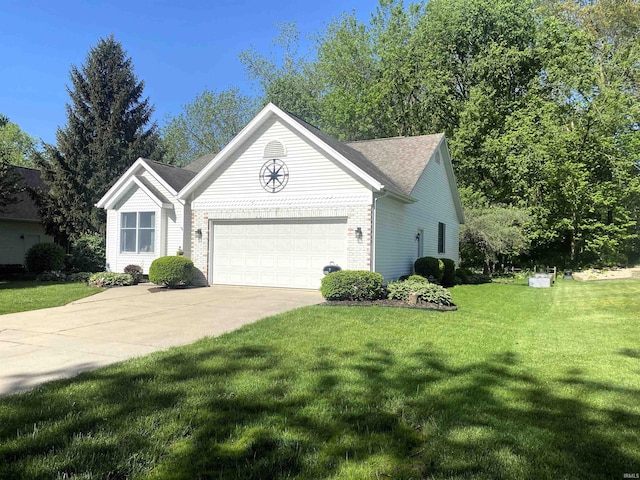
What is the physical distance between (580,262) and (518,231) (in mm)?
7012

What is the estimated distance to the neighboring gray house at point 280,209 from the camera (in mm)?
13289

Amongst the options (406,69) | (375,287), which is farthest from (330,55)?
(375,287)

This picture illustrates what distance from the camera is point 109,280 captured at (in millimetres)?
14938

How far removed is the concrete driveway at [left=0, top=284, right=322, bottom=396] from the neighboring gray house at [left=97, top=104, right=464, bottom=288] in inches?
76.7

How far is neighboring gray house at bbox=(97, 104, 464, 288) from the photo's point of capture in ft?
43.6

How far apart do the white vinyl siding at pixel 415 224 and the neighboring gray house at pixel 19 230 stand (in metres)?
19.3

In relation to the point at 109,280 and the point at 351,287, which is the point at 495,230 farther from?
the point at 109,280

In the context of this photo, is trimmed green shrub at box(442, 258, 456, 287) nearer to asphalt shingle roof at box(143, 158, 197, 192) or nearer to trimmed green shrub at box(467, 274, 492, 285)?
trimmed green shrub at box(467, 274, 492, 285)

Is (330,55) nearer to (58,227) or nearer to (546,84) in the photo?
(546,84)

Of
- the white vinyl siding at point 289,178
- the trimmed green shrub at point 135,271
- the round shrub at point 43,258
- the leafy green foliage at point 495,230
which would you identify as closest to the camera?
the white vinyl siding at point 289,178

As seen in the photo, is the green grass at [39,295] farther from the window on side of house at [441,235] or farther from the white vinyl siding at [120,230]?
the window on side of house at [441,235]

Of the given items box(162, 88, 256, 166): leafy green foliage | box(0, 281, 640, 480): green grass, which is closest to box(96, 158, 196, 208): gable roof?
box(0, 281, 640, 480): green grass

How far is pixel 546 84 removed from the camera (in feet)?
90.9

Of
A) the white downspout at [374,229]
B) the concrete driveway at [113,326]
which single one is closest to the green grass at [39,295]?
the concrete driveway at [113,326]
